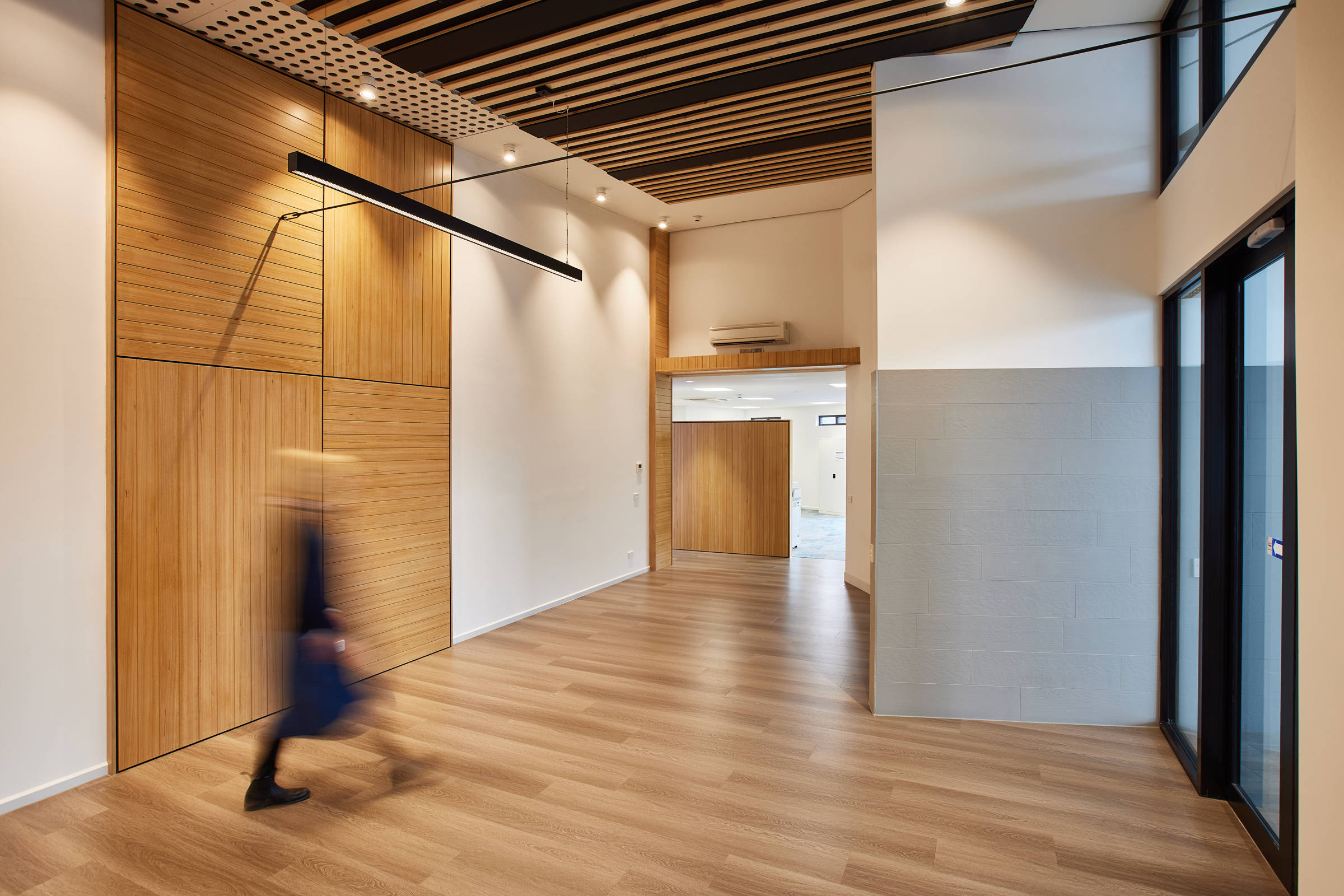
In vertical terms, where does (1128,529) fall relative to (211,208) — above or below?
below

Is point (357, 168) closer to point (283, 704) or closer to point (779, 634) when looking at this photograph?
point (283, 704)

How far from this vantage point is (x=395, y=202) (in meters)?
3.50

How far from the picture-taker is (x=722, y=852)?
2.58m

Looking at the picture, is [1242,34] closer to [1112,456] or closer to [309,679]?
[1112,456]

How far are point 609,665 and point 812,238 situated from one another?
537 cm

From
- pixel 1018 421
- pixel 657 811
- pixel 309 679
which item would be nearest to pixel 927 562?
pixel 1018 421

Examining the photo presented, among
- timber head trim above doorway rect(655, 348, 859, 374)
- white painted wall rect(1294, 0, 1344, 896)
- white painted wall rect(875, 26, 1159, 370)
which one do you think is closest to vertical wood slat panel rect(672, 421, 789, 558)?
timber head trim above doorway rect(655, 348, 859, 374)

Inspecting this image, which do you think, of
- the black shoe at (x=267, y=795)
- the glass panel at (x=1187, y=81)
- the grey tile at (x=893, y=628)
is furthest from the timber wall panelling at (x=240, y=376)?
the glass panel at (x=1187, y=81)

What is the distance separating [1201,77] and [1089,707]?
3.19m

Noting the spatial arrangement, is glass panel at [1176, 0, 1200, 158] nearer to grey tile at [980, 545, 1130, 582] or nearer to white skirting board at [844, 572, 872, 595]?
grey tile at [980, 545, 1130, 582]

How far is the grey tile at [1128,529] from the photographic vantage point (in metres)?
3.61

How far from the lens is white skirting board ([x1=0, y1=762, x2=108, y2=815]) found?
289cm

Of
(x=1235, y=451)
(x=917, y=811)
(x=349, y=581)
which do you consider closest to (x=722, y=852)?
(x=917, y=811)

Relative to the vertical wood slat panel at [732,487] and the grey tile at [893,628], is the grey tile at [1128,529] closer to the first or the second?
the grey tile at [893,628]
